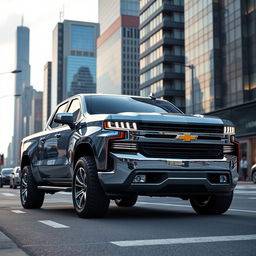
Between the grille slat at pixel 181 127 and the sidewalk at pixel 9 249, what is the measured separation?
262 cm

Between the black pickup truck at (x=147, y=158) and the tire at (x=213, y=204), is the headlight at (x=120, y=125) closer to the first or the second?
the black pickup truck at (x=147, y=158)

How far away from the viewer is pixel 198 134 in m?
7.28

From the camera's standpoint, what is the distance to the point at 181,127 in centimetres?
722

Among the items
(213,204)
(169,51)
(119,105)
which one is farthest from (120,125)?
(169,51)

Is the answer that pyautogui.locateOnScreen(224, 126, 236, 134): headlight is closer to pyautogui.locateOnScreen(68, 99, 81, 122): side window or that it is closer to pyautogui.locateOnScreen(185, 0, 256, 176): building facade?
pyautogui.locateOnScreen(68, 99, 81, 122): side window

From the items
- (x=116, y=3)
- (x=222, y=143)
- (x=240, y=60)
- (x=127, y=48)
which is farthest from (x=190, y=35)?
(x=116, y=3)

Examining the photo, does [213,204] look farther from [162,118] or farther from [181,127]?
[162,118]

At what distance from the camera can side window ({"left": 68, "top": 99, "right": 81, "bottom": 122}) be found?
852cm

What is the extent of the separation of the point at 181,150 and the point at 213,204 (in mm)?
1404

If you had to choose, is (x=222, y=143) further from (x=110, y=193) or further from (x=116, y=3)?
(x=116, y=3)

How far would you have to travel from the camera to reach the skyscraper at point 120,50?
14662cm

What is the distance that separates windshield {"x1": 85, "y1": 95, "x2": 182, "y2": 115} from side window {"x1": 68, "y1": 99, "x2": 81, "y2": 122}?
8.0 inches

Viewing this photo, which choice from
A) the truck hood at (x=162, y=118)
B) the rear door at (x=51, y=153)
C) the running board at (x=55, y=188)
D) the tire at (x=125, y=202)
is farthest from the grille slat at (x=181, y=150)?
the tire at (x=125, y=202)

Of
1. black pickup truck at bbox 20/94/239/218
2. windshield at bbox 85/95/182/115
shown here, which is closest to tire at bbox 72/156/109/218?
black pickup truck at bbox 20/94/239/218
